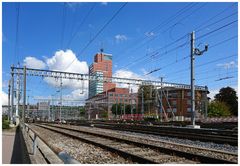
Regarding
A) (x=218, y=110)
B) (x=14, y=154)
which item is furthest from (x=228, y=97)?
(x=14, y=154)

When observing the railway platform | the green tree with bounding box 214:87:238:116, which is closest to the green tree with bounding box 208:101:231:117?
the green tree with bounding box 214:87:238:116

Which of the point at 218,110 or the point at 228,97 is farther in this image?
the point at 228,97

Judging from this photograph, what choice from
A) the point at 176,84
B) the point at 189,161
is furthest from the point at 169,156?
the point at 176,84

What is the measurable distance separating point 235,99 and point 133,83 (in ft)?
126

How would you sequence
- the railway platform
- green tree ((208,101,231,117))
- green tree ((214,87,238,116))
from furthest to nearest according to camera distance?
green tree ((214,87,238,116)) → green tree ((208,101,231,117)) → the railway platform

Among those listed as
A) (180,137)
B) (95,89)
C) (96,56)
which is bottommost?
(180,137)

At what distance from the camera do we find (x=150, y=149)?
42.7 ft

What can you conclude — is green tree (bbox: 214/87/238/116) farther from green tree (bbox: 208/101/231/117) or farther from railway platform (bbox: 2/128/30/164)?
railway platform (bbox: 2/128/30/164)

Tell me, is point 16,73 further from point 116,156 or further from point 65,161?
point 65,161

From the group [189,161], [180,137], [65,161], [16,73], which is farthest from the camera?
[16,73]

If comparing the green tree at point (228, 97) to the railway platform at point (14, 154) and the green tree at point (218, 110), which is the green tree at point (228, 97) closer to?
the green tree at point (218, 110)

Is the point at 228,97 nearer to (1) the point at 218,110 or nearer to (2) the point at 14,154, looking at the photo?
(1) the point at 218,110

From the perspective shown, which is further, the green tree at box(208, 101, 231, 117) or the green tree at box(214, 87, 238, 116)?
the green tree at box(214, 87, 238, 116)

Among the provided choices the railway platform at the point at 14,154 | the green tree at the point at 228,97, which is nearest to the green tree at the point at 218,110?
the green tree at the point at 228,97
